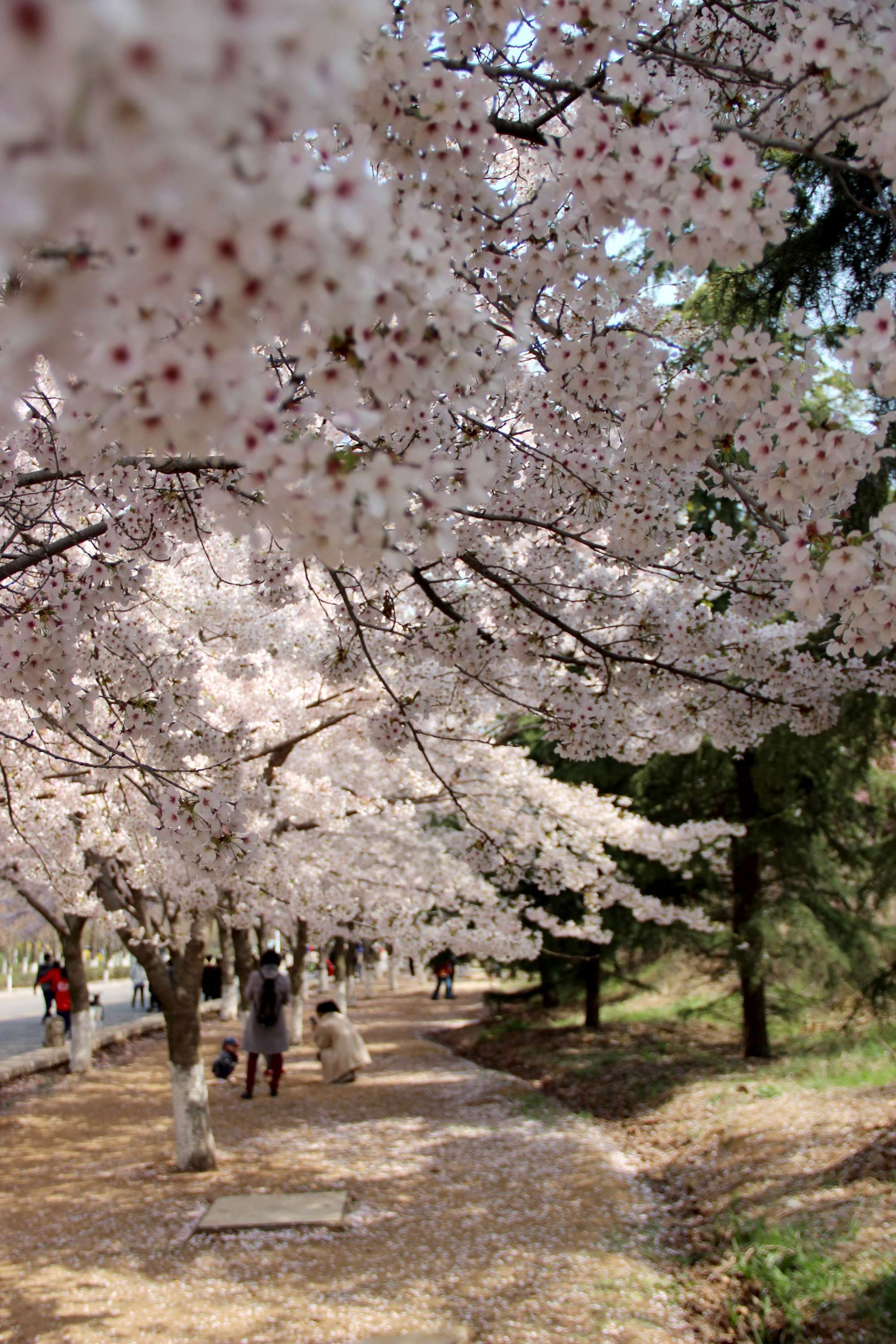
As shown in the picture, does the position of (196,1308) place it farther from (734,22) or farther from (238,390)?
(734,22)

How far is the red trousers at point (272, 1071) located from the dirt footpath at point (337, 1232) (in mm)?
191

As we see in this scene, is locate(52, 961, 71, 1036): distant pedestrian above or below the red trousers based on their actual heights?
above

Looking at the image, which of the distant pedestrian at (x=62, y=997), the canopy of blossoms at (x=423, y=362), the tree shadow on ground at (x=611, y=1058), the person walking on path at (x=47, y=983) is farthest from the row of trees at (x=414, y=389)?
the person walking on path at (x=47, y=983)

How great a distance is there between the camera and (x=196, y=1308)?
18.0 ft

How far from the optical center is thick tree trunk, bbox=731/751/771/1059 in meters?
11.5

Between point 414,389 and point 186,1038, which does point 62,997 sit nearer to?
point 186,1038

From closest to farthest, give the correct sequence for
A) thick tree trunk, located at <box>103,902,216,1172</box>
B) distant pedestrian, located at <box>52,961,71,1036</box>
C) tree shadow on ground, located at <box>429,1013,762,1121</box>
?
1. thick tree trunk, located at <box>103,902,216,1172</box>
2. tree shadow on ground, located at <box>429,1013,762,1121</box>
3. distant pedestrian, located at <box>52,961,71,1036</box>

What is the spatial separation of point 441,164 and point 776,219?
34.7 inches

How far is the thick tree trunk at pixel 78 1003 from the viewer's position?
1470 cm

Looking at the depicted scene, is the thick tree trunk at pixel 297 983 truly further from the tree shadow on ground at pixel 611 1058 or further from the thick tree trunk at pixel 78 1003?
the thick tree trunk at pixel 78 1003

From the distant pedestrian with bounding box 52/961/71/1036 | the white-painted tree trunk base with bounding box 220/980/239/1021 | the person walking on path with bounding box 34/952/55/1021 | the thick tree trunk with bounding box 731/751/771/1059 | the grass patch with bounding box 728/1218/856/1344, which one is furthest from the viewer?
the white-painted tree trunk base with bounding box 220/980/239/1021

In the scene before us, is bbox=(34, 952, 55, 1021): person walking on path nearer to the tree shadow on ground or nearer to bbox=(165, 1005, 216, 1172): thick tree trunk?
the tree shadow on ground

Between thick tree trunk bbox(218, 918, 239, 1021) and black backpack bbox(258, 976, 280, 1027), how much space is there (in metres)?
10.1

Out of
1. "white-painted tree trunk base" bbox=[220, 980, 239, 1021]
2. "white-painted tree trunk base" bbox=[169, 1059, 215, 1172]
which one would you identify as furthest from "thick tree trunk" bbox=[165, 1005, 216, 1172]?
"white-painted tree trunk base" bbox=[220, 980, 239, 1021]
